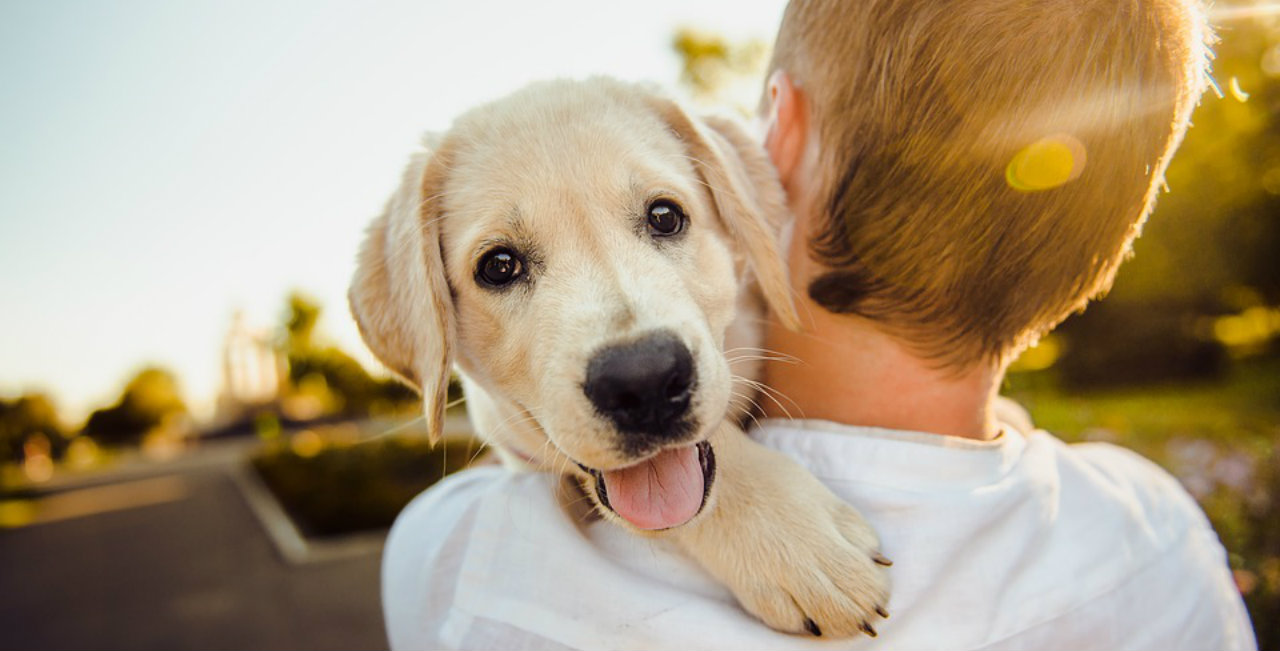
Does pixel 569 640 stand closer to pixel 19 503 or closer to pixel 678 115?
pixel 678 115

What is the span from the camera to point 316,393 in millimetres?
53625

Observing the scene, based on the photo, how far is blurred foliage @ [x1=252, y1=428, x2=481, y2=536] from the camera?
14.8 metres

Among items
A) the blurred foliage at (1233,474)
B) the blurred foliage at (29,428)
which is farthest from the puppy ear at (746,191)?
the blurred foliage at (29,428)

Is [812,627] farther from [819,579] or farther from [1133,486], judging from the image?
[1133,486]

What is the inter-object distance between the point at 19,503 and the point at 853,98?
34823 mm

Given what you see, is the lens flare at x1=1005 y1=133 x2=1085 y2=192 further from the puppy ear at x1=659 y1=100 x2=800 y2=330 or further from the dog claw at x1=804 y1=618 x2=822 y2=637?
the dog claw at x1=804 y1=618 x2=822 y2=637

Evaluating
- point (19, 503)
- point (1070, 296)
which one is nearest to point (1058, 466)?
point (1070, 296)

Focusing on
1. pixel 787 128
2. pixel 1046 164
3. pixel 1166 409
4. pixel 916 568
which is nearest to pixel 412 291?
pixel 787 128

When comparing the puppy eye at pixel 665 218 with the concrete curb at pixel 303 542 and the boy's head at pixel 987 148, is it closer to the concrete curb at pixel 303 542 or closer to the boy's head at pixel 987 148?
the boy's head at pixel 987 148

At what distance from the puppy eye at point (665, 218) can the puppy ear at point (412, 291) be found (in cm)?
72

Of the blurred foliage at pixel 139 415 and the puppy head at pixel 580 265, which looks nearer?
the puppy head at pixel 580 265

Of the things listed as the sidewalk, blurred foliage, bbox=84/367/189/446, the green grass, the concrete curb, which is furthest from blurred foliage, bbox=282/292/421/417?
the green grass

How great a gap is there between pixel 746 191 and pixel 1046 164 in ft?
2.83

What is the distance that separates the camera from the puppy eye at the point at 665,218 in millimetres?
2502
